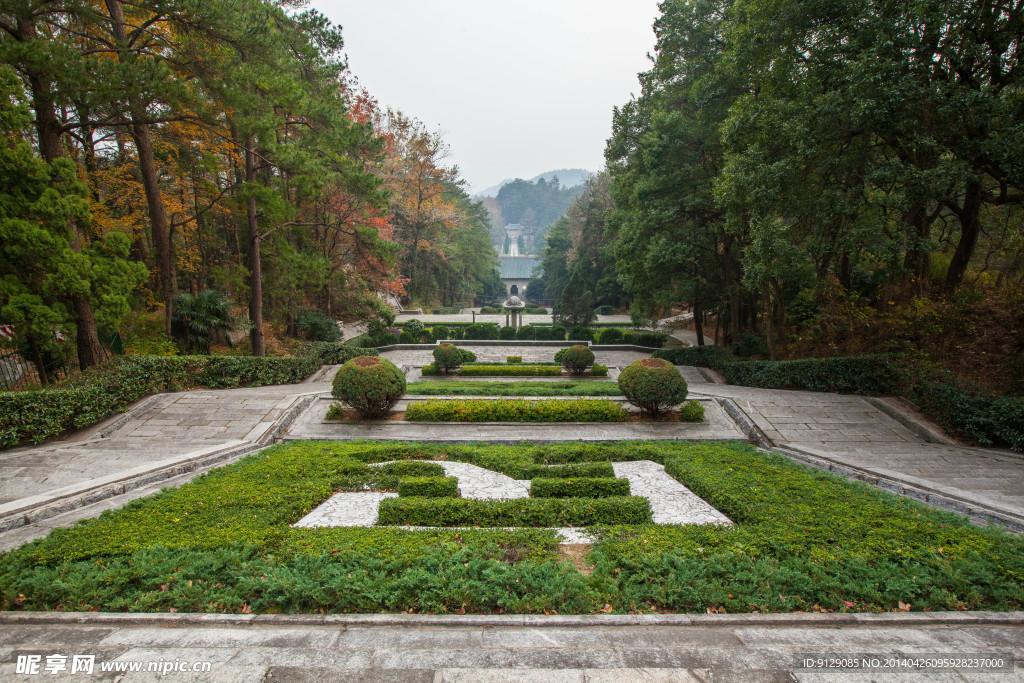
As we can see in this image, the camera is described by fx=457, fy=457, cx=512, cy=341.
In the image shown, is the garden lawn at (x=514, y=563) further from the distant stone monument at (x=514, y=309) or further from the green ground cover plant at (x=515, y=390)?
the distant stone monument at (x=514, y=309)

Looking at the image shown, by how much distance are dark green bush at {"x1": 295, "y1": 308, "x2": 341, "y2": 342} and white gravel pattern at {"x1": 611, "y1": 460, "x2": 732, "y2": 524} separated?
544 inches

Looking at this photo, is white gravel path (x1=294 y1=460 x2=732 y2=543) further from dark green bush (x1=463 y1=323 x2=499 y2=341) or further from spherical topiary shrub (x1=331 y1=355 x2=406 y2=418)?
dark green bush (x1=463 y1=323 x2=499 y2=341)

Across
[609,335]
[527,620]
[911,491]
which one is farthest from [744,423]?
[609,335]

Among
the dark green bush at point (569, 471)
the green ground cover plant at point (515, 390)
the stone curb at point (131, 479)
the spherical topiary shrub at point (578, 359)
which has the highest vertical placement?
the spherical topiary shrub at point (578, 359)

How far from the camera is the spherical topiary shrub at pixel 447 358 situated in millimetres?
13719

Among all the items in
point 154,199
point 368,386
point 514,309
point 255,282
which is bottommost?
point 368,386

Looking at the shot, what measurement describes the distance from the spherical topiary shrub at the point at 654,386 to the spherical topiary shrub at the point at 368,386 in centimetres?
439

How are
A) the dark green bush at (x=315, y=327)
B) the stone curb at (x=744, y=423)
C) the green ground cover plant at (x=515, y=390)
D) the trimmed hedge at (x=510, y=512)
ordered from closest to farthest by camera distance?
the trimmed hedge at (x=510, y=512) < the stone curb at (x=744, y=423) < the green ground cover plant at (x=515, y=390) < the dark green bush at (x=315, y=327)

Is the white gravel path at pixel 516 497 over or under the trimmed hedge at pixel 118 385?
under

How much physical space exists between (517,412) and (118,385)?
7.31m

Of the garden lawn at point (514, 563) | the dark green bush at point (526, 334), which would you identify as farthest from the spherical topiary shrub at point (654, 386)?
the dark green bush at point (526, 334)

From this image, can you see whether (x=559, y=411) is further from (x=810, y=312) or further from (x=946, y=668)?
(x=810, y=312)

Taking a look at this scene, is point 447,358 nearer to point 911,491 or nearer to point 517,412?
point 517,412

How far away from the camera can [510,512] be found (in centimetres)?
477
